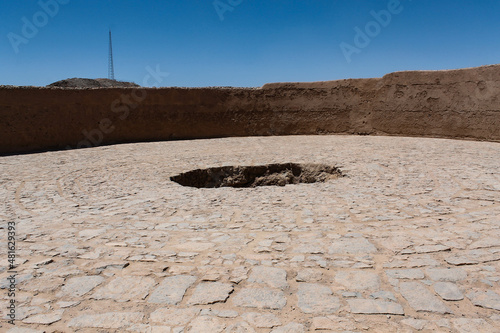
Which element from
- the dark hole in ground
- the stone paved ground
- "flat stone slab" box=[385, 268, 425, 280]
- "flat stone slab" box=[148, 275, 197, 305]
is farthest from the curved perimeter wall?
"flat stone slab" box=[148, 275, 197, 305]

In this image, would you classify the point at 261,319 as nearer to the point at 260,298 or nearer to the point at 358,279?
the point at 260,298

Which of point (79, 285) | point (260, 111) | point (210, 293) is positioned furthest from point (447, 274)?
point (260, 111)

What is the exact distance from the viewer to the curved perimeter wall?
10531 mm

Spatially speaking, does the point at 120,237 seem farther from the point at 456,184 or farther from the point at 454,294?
Answer: the point at 456,184

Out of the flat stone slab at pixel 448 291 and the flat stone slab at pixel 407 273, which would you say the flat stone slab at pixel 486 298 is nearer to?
the flat stone slab at pixel 448 291

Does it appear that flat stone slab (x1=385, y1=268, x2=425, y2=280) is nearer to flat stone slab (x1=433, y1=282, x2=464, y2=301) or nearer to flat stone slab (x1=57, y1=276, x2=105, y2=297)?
flat stone slab (x1=433, y1=282, x2=464, y2=301)

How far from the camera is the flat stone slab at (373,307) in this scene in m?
2.06

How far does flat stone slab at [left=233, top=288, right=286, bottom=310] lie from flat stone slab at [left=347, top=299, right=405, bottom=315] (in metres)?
0.43

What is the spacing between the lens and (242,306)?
2160 mm

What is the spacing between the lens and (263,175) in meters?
7.10

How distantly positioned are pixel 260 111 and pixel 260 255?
1062cm

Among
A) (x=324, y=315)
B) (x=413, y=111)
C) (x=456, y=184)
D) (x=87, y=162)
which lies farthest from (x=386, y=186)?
(x=413, y=111)

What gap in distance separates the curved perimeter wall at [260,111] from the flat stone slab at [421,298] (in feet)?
33.8

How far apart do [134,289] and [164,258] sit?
1.64 feet
